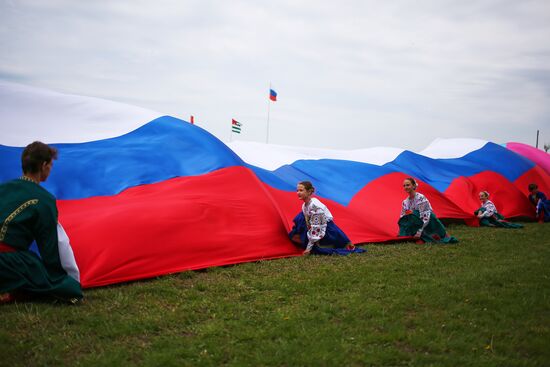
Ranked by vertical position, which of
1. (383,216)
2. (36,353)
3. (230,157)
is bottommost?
(36,353)

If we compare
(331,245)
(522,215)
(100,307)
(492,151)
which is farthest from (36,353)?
(492,151)

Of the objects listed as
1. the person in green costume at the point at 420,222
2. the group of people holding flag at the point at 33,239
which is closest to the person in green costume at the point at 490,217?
the person in green costume at the point at 420,222

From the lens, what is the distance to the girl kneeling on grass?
19.9ft

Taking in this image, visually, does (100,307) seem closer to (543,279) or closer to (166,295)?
(166,295)

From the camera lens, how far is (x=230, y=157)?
23.0ft

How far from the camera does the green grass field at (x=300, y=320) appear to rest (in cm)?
290

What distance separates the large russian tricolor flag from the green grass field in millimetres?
405

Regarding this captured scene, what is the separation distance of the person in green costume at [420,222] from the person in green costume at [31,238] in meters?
5.10

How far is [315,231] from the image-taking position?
6.10 meters

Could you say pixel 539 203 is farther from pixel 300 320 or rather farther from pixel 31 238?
pixel 31 238

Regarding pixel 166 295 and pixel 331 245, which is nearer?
pixel 166 295

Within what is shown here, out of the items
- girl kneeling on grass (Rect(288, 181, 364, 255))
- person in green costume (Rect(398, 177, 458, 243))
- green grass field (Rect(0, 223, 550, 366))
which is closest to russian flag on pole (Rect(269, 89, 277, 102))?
person in green costume (Rect(398, 177, 458, 243))

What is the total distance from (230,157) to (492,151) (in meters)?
8.15

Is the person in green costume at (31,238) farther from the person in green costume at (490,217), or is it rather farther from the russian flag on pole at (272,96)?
the russian flag on pole at (272,96)
